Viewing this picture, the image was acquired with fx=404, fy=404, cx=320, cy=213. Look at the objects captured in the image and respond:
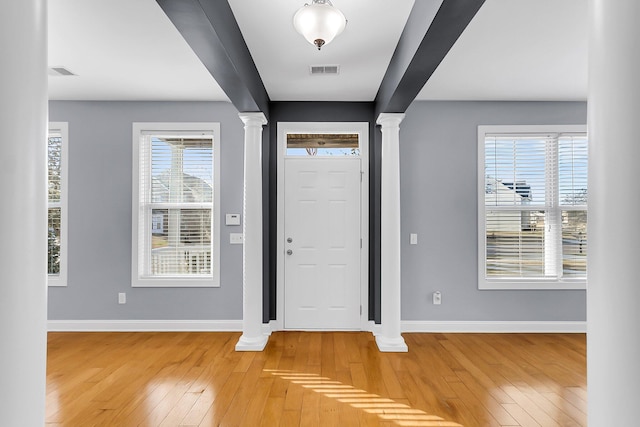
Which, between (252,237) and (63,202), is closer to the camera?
(252,237)

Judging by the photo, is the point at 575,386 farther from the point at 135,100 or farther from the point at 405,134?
the point at 135,100

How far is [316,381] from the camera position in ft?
10.6

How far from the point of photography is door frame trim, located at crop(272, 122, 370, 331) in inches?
185

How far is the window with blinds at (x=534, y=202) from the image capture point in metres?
4.71

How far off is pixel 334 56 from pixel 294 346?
2809 mm

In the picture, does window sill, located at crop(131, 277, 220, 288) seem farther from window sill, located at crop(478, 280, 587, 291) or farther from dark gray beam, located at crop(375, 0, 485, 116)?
window sill, located at crop(478, 280, 587, 291)

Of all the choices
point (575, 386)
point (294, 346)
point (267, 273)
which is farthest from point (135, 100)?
point (575, 386)

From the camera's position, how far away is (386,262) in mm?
4172

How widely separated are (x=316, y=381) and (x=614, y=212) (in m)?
2.91

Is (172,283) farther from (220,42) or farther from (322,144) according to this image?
(220,42)

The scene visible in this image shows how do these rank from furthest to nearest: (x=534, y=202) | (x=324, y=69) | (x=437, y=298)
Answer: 1. (x=534, y=202)
2. (x=437, y=298)
3. (x=324, y=69)

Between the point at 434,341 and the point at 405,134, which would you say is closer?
the point at 434,341

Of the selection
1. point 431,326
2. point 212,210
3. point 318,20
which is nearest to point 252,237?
point 212,210

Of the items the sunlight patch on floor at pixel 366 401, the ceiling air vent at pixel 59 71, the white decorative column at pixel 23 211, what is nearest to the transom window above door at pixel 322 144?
the ceiling air vent at pixel 59 71
